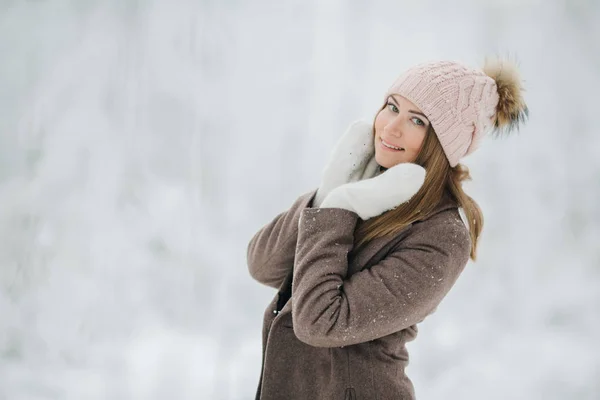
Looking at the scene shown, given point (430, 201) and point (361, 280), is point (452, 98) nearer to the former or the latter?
point (430, 201)

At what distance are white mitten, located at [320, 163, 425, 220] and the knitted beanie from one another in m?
0.11

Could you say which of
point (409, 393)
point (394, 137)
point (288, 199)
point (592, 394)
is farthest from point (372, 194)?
point (592, 394)

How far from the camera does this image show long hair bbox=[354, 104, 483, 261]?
115 cm

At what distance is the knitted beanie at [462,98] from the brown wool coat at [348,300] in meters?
0.14

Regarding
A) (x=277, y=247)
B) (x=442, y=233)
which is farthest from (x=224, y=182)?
(x=442, y=233)

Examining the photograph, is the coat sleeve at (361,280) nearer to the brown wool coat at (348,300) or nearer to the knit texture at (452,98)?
the brown wool coat at (348,300)

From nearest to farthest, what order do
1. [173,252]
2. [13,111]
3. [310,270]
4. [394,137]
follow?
[310,270]
[394,137]
[13,111]
[173,252]

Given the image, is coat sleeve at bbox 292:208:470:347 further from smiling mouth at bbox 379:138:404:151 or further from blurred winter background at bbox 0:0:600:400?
blurred winter background at bbox 0:0:600:400

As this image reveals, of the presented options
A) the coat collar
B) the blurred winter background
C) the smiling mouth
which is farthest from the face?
the blurred winter background

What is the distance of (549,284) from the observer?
2494 millimetres

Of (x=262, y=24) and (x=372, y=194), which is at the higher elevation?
(x=262, y=24)

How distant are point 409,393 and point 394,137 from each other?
495 millimetres

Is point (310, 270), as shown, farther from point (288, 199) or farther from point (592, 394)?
point (592, 394)

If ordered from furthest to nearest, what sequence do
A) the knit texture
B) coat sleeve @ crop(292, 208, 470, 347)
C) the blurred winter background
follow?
the blurred winter background < the knit texture < coat sleeve @ crop(292, 208, 470, 347)
